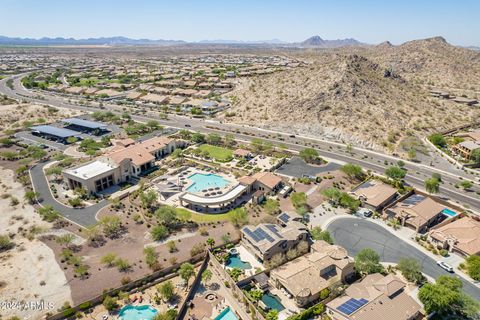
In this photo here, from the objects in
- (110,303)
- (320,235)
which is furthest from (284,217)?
(110,303)

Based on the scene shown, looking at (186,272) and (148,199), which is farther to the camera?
(148,199)

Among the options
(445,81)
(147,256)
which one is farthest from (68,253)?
(445,81)

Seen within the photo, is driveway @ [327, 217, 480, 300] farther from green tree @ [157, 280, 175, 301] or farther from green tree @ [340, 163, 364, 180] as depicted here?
green tree @ [157, 280, 175, 301]

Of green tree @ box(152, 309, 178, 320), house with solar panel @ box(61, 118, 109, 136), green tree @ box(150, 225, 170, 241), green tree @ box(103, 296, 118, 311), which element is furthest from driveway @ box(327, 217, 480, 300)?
house with solar panel @ box(61, 118, 109, 136)

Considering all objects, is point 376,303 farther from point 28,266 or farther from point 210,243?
point 28,266

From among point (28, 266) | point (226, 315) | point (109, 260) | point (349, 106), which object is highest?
point (349, 106)

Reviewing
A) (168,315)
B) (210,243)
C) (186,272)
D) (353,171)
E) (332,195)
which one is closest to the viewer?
(168,315)

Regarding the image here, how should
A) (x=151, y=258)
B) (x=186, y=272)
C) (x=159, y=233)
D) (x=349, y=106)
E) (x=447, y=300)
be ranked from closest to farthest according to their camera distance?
(x=447, y=300) → (x=186, y=272) → (x=151, y=258) → (x=159, y=233) → (x=349, y=106)

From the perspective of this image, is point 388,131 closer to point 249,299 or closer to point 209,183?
point 209,183
